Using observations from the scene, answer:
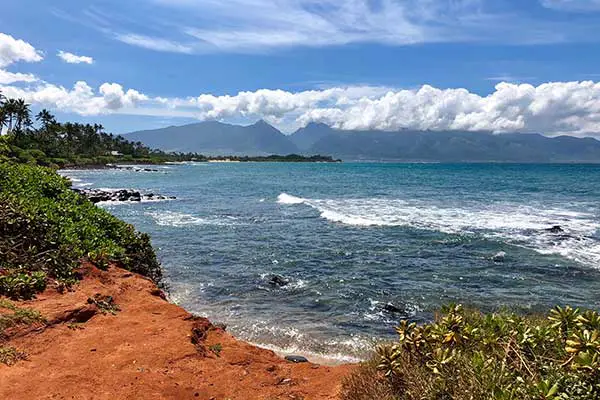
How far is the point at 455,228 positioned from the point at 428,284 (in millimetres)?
12352

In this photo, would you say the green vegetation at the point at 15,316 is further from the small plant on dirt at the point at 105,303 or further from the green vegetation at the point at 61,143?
the green vegetation at the point at 61,143

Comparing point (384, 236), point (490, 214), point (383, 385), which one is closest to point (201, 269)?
point (384, 236)

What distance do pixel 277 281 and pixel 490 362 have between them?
1193 centimetres

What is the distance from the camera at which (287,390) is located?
707cm

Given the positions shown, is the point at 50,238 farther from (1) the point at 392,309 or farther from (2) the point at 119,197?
(2) the point at 119,197

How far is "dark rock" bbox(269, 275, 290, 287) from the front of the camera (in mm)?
15573

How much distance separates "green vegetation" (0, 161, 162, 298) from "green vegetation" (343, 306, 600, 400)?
7738mm

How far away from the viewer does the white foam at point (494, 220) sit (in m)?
22.1

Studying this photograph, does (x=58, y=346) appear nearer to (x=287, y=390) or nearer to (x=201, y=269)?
(x=287, y=390)

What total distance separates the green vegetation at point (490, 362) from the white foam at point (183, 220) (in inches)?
946

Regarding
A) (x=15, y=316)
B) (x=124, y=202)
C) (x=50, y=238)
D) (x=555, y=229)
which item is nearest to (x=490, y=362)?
(x=15, y=316)

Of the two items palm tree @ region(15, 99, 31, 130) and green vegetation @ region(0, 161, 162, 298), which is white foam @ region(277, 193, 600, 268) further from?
palm tree @ region(15, 99, 31, 130)

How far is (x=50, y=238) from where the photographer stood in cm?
1098

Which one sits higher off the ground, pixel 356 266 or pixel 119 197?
pixel 119 197
